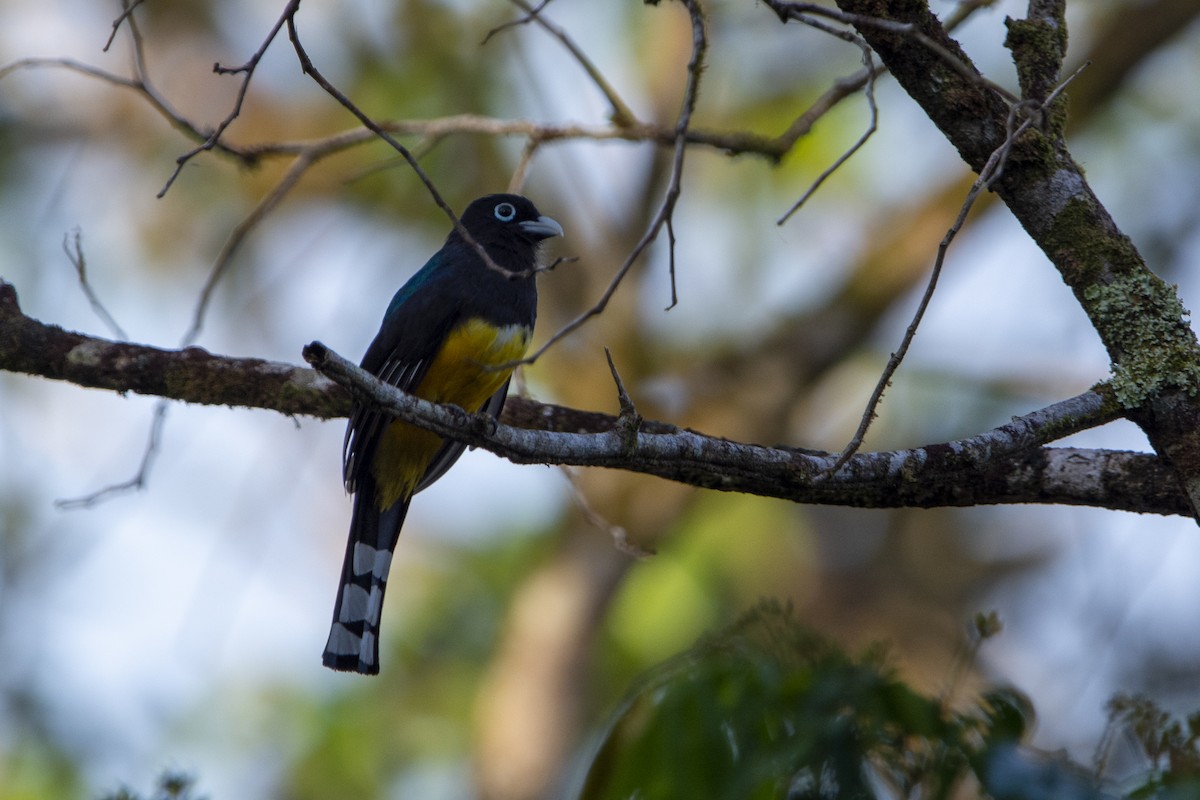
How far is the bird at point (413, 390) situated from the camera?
14.3ft

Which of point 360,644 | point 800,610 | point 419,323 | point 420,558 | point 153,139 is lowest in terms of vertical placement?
point 360,644

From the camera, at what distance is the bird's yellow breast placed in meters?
4.33

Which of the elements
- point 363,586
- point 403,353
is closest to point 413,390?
point 403,353

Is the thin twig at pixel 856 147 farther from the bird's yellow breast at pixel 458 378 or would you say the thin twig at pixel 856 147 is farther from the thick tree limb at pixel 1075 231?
the bird's yellow breast at pixel 458 378

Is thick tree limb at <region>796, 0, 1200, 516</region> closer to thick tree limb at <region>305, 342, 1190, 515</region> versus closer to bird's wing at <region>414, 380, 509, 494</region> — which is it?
thick tree limb at <region>305, 342, 1190, 515</region>

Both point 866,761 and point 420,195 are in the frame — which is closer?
point 866,761

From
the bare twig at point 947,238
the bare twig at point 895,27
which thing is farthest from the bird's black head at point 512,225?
the bare twig at point 947,238

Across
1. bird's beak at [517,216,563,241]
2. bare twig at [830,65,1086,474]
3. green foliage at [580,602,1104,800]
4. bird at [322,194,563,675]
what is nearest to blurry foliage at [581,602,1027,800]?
green foliage at [580,602,1104,800]

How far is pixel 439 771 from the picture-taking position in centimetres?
1060

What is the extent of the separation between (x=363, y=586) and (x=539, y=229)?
1774mm

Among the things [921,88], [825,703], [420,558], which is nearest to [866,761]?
[825,703]

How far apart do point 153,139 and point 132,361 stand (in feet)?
23.3

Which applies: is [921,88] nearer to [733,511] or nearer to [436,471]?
[436,471]

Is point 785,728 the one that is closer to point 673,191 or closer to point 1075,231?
point 673,191
